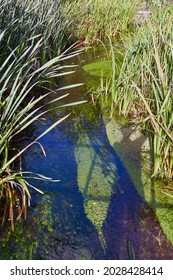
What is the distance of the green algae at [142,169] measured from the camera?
1618mm

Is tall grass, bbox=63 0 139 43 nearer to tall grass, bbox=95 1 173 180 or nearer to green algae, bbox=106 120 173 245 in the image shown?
tall grass, bbox=95 1 173 180

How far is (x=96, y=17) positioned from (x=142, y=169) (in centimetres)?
416

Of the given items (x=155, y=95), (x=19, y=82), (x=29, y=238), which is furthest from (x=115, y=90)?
(x=29, y=238)

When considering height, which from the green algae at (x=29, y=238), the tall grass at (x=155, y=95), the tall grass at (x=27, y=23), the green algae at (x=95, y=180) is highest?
the tall grass at (x=27, y=23)

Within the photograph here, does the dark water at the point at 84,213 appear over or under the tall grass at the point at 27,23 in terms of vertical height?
under

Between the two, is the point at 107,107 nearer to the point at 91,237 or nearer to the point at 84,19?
the point at 91,237

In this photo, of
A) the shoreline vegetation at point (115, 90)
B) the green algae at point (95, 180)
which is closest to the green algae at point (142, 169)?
the shoreline vegetation at point (115, 90)

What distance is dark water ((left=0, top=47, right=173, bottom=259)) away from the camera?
143 centimetres

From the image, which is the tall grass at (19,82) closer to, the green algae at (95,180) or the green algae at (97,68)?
the green algae at (95,180)

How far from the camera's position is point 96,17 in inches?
216

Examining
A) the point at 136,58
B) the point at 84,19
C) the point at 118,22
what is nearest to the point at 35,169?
the point at 136,58

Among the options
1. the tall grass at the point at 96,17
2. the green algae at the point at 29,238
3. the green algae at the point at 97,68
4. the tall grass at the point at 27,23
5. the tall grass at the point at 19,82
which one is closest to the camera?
the green algae at the point at 29,238

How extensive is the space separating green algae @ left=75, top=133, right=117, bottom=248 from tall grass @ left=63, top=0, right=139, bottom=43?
3.42 meters

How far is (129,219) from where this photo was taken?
63.2 inches
